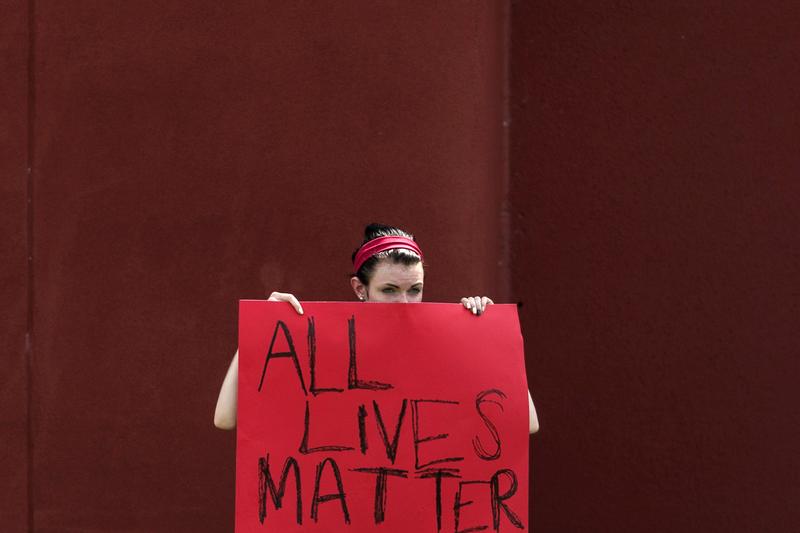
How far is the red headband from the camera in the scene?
2.50 metres

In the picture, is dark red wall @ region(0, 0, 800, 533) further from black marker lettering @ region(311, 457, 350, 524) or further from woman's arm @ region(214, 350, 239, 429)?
black marker lettering @ region(311, 457, 350, 524)

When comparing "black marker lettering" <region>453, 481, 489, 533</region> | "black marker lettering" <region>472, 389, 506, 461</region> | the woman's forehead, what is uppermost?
the woman's forehead

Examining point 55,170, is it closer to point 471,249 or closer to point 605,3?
point 471,249

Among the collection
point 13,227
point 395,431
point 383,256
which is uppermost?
point 13,227

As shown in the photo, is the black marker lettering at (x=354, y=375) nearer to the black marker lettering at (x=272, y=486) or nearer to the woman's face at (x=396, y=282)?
the woman's face at (x=396, y=282)

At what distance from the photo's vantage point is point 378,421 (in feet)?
7.86

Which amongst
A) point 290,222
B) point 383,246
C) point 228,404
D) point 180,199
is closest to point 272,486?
point 228,404

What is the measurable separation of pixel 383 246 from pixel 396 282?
4.5 inches

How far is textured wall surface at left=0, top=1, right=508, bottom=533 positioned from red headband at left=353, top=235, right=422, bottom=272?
3.82 feet

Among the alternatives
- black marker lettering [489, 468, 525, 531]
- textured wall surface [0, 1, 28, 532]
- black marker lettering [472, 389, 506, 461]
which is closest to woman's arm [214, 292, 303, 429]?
black marker lettering [472, 389, 506, 461]

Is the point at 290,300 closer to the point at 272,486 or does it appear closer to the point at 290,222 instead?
the point at 272,486

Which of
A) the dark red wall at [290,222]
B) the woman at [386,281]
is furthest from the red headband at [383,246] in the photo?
the dark red wall at [290,222]

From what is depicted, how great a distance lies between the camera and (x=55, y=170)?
3.75 metres

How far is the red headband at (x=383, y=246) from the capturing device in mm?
2502
